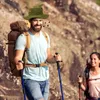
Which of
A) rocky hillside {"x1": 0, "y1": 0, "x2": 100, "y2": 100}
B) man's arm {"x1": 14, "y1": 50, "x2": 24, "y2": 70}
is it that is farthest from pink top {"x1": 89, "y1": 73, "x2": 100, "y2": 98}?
rocky hillside {"x1": 0, "y1": 0, "x2": 100, "y2": 100}

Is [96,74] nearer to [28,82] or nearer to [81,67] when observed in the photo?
[28,82]

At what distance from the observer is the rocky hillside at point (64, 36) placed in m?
11.7

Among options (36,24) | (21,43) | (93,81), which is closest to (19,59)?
(21,43)

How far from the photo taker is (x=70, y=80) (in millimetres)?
12492

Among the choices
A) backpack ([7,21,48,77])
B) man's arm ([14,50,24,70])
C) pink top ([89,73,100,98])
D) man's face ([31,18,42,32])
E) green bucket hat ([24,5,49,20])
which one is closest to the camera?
man's arm ([14,50,24,70])

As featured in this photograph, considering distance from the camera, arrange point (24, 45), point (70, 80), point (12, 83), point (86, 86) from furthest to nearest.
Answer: point (70, 80)
point (12, 83)
point (86, 86)
point (24, 45)

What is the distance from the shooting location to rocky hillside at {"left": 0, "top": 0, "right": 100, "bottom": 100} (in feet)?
38.3

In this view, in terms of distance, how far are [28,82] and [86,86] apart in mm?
1332

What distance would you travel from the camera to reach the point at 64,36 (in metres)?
12.7

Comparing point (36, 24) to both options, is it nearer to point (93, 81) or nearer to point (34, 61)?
point (34, 61)

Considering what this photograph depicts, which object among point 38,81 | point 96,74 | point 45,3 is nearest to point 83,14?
point 45,3

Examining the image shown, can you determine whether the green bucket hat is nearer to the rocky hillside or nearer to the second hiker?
the second hiker

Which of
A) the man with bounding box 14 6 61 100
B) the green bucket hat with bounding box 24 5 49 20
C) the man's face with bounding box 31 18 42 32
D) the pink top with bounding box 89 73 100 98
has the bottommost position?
the pink top with bounding box 89 73 100 98

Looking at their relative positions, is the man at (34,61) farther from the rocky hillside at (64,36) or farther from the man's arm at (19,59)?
the rocky hillside at (64,36)
